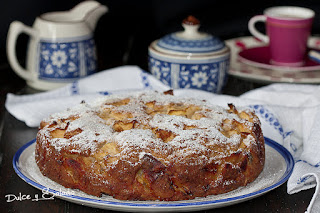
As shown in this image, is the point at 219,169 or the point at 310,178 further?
the point at 310,178

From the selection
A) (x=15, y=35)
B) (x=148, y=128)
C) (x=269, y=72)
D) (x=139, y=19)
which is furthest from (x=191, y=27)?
(x=139, y=19)

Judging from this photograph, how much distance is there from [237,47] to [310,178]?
1.00 metres

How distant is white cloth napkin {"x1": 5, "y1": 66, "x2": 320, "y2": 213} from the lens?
1043mm

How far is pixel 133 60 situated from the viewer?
1.96m

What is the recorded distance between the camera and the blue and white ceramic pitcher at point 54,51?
1.54 metres

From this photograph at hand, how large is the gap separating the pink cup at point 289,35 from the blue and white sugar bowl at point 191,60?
252 mm

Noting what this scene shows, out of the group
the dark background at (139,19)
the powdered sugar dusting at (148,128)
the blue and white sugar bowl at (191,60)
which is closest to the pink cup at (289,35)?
the blue and white sugar bowl at (191,60)

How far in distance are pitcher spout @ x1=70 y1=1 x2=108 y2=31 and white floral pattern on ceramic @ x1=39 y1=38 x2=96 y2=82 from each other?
67 millimetres

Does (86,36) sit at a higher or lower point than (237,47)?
higher

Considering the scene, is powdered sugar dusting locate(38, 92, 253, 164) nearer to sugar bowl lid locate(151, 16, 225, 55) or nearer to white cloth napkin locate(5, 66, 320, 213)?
white cloth napkin locate(5, 66, 320, 213)

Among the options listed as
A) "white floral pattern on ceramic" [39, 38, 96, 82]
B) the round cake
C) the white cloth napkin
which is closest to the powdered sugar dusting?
the round cake

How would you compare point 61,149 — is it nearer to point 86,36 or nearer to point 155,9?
point 86,36

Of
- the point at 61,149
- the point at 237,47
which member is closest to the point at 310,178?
the point at 61,149

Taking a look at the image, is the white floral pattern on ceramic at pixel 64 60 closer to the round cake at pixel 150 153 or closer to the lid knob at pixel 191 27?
the lid knob at pixel 191 27
